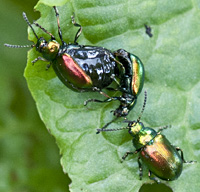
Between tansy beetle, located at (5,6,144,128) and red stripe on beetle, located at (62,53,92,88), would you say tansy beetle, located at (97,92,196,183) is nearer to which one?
tansy beetle, located at (5,6,144,128)

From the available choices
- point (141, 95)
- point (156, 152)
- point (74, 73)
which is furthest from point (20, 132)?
point (156, 152)

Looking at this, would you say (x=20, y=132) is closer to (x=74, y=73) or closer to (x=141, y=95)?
(x=74, y=73)

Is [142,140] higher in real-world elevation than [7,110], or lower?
lower

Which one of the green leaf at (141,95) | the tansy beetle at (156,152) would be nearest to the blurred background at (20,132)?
the green leaf at (141,95)

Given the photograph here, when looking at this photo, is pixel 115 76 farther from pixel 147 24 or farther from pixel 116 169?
pixel 116 169

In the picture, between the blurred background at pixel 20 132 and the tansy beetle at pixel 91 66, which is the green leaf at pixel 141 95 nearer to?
the tansy beetle at pixel 91 66

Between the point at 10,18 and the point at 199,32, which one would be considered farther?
the point at 10,18

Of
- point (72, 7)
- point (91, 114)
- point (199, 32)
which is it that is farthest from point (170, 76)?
point (72, 7)
